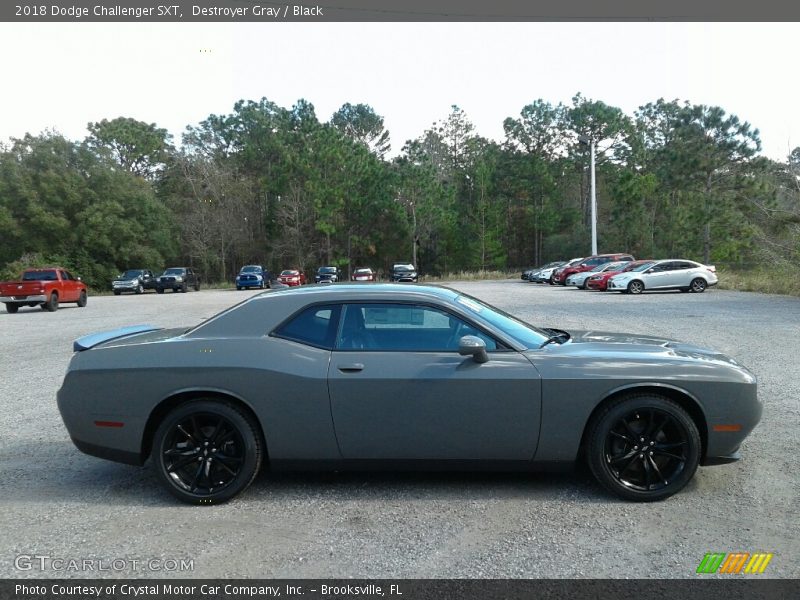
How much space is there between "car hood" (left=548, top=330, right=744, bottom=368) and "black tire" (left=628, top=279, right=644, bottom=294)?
2456cm

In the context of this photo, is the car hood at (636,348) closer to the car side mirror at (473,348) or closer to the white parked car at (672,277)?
the car side mirror at (473,348)

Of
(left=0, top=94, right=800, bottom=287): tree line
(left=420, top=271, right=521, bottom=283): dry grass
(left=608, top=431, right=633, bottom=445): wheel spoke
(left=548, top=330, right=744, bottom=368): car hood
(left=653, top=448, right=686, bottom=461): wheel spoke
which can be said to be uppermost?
(left=0, top=94, right=800, bottom=287): tree line

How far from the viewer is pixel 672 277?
28.0 m

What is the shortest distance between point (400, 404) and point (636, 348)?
179 centimetres

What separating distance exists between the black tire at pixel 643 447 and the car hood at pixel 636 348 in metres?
0.37

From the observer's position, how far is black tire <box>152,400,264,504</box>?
428 centimetres

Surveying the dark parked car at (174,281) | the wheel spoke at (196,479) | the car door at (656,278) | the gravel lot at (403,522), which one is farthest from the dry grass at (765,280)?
the dark parked car at (174,281)

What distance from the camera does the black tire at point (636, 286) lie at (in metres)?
28.2

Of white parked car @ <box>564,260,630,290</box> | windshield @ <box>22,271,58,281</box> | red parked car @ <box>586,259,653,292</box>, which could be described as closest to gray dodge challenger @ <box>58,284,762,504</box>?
windshield @ <box>22,271,58,281</box>

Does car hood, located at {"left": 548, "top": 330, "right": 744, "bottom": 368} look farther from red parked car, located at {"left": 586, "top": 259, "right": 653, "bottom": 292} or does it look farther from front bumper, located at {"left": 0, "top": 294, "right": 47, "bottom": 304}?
red parked car, located at {"left": 586, "top": 259, "right": 653, "bottom": 292}

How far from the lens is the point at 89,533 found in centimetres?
388

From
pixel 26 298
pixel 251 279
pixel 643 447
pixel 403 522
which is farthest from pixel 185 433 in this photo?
pixel 251 279

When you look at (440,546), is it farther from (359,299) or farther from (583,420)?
(359,299)
